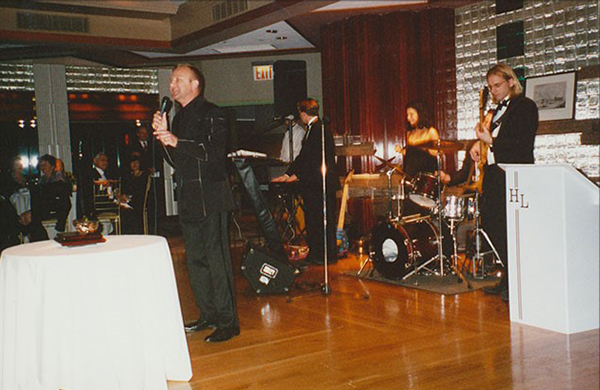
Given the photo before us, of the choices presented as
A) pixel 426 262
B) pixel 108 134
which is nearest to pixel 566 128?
pixel 426 262

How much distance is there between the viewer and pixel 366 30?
771 cm

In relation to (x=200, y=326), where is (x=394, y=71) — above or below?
above

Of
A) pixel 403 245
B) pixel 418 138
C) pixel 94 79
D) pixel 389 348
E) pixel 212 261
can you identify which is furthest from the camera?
pixel 94 79

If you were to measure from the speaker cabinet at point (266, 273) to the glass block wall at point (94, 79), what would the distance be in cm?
761

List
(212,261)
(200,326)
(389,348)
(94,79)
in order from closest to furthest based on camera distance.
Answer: (389,348)
(212,261)
(200,326)
(94,79)

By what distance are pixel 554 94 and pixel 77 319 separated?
5546mm

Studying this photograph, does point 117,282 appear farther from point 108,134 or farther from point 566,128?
point 108,134

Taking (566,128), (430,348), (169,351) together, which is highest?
(566,128)

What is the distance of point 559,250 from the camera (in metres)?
3.37

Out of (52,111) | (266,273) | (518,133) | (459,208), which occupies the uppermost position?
(52,111)

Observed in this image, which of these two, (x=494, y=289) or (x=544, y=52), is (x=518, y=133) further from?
(x=544, y=52)

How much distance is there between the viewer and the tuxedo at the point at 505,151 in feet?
13.5

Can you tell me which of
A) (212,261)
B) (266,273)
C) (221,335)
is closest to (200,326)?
(221,335)

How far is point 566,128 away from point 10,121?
8916 millimetres
